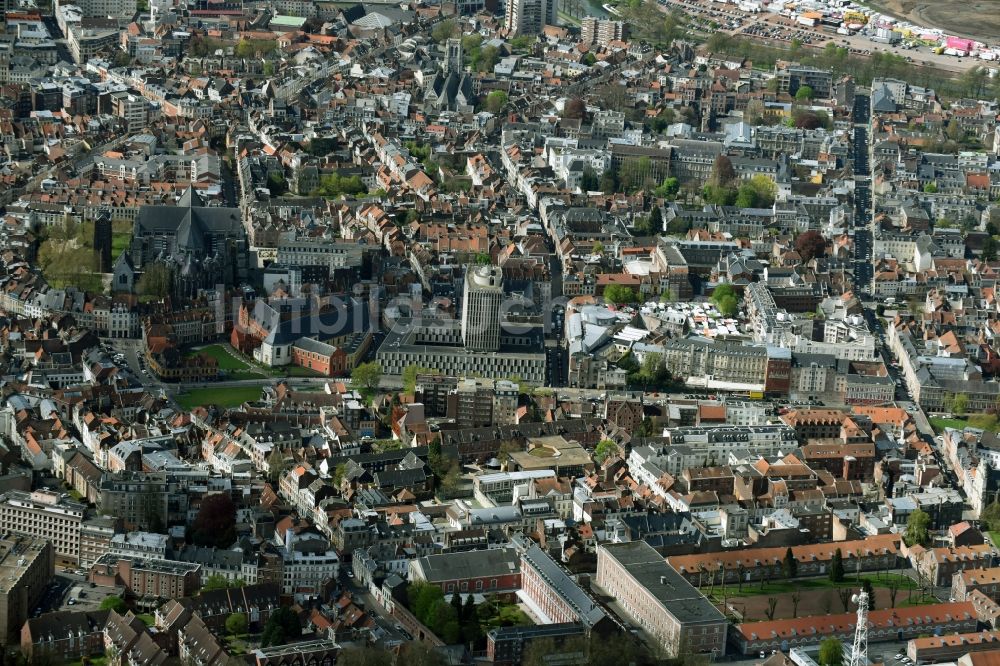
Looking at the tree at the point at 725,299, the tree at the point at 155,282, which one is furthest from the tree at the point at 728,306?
the tree at the point at 155,282

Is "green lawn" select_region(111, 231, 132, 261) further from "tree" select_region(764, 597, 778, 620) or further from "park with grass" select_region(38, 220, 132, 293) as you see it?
"tree" select_region(764, 597, 778, 620)

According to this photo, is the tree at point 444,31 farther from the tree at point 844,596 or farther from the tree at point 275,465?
the tree at point 844,596

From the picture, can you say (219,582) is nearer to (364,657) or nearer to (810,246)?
(364,657)

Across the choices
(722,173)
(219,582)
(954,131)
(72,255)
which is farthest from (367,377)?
(954,131)

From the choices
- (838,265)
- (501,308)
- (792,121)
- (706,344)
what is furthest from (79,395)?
(792,121)

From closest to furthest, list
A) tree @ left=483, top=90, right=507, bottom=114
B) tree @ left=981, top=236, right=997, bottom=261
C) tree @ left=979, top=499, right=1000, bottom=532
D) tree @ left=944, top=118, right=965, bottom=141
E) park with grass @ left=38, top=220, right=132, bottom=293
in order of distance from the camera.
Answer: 1. tree @ left=979, top=499, right=1000, bottom=532
2. park with grass @ left=38, top=220, right=132, bottom=293
3. tree @ left=981, top=236, right=997, bottom=261
4. tree @ left=944, top=118, right=965, bottom=141
5. tree @ left=483, top=90, right=507, bottom=114

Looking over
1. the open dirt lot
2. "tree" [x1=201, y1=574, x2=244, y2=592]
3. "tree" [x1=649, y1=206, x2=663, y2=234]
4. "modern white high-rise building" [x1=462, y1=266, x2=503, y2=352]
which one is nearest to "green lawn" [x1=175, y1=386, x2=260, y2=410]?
"modern white high-rise building" [x1=462, y1=266, x2=503, y2=352]
